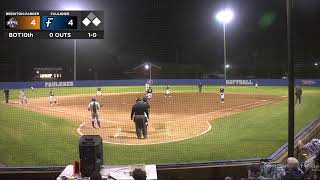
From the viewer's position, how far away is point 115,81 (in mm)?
40562

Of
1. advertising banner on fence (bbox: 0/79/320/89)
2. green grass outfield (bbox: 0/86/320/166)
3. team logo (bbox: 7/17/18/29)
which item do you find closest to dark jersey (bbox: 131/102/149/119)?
green grass outfield (bbox: 0/86/320/166)

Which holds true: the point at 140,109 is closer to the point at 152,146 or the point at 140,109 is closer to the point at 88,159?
the point at 152,146

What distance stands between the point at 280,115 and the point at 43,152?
13.1 m

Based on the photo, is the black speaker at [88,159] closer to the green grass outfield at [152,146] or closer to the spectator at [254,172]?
the spectator at [254,172]

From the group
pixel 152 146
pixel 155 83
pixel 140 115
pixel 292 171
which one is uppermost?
pixel 155 83

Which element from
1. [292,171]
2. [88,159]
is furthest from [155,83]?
[292,171]

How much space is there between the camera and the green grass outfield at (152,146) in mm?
10531

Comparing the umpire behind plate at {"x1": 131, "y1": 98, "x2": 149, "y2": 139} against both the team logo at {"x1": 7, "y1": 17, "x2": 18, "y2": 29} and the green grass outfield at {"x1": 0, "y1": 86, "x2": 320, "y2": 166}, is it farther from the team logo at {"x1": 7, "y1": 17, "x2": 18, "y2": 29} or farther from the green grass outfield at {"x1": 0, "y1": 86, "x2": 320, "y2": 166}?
the team logo at {"x1": 7, "y1": 17, "x2": 18, "y2": 29}

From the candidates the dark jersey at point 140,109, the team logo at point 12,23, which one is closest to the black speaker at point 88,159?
the team logo at point 12,23

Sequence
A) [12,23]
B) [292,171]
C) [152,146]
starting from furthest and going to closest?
[152,146]
[12,23]
[292,171]
